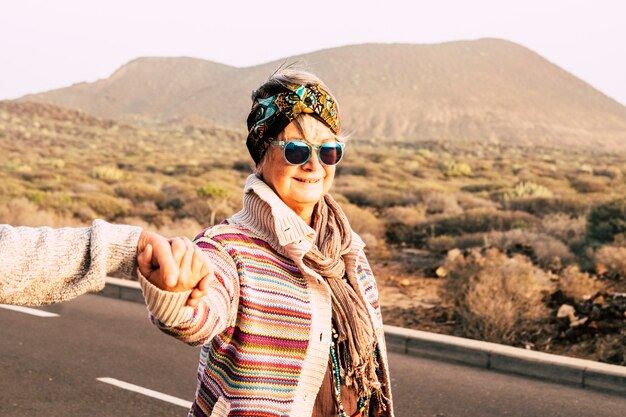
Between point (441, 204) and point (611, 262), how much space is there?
35.9 feet

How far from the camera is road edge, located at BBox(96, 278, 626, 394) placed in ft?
25.4

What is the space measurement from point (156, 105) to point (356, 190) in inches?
4943

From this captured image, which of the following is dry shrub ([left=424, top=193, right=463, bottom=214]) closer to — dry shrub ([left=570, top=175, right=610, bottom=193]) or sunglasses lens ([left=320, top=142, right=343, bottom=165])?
dry shrub ([left=570, top=175, right=610, bottom=193])

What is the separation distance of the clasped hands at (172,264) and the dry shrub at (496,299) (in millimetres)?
7950

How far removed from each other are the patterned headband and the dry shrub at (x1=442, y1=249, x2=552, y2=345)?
23.3 ft

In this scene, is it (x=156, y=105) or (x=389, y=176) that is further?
(x=156, y=105)

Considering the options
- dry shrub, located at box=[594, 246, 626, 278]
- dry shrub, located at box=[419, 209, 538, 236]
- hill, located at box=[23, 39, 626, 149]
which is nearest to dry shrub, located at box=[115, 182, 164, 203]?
dry shrub, located at box=[419, 209, 538, 236]

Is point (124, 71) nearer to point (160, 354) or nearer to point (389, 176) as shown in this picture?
point (389, 176)

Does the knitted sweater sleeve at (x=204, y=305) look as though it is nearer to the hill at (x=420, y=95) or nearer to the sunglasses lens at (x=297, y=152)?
the sunglasses lens at (x=297, y=152)

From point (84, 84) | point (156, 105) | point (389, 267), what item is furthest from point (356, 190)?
point (84, 84)

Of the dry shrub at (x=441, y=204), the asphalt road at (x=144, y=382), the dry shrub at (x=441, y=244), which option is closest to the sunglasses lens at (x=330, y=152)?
the asphalt road at (x=144, y=382)

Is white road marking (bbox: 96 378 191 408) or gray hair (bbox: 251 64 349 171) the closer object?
gray hair (bbox: 251 64 349 171)

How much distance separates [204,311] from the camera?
203 centimetres

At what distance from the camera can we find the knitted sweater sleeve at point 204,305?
170 cm
